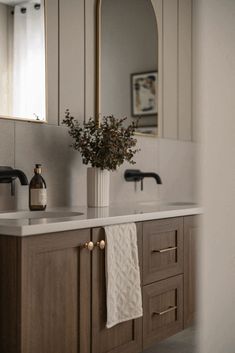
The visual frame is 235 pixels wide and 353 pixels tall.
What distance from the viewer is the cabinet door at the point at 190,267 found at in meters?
2.66

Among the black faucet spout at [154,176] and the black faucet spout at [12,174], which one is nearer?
the black faucet spout at [12,174]

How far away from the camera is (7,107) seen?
2270mm

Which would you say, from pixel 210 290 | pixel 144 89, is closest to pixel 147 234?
pixel 210 290

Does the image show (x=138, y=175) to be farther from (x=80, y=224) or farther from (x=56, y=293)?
(x=56, y=293)

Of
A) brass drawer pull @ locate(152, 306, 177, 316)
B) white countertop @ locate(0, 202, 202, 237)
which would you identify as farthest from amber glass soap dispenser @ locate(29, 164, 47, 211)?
brass drawer pull @ locate(152, 306, 177, 316)

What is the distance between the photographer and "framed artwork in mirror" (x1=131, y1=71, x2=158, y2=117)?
3182mm

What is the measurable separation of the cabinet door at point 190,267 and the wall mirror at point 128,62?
77cm

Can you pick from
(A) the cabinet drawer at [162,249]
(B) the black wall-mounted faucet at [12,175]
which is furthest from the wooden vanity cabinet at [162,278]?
(B) the black wall-mounted faucet at [12,175]

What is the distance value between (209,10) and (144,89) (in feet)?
4.15

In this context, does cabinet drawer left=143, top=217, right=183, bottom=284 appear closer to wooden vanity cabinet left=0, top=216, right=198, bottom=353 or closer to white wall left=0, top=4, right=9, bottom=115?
wooden vanity cabinet left=0, top=216, right=198, bottom=353

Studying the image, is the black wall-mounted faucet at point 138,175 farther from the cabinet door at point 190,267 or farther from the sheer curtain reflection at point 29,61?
the sheer curtain reflection at point 29,61

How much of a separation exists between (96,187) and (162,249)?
449 millimetres

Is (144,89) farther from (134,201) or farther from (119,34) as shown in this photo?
(134,201)

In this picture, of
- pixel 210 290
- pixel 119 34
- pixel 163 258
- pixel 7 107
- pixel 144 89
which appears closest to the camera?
pixel 210 290
